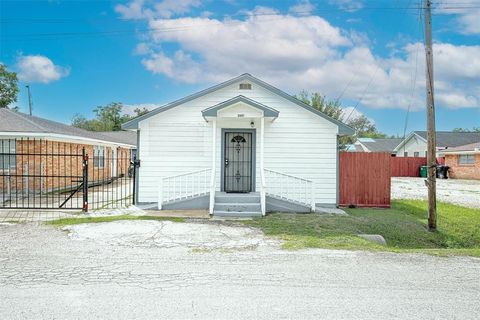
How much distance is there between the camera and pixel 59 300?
4.26m

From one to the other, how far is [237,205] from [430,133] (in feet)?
18.8

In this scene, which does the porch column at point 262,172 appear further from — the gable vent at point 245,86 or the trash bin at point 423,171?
the trash bin at point 423,171

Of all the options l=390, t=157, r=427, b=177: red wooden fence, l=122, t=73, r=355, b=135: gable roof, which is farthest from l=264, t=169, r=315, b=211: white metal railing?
l=390, t=157, r=427, b=177: red wooden fence

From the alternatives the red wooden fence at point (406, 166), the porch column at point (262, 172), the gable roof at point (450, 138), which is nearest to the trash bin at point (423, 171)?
the red wooden fence at point (406, 166)

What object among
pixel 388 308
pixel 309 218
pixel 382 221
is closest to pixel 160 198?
pixel 309 218

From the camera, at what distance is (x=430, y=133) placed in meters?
10.4

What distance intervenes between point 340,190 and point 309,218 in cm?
339

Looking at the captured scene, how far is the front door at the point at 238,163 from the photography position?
496 inches

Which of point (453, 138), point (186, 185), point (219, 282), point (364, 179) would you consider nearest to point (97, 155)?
point (186, 185)

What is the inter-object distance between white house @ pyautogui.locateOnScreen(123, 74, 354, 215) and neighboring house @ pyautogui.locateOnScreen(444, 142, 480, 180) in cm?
2308

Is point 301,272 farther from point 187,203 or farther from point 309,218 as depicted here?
point 187,203

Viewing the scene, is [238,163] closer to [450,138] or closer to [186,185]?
[186,185]

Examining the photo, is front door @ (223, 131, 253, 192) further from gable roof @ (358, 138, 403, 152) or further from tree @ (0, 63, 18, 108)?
tree @ (0, 63, 18, 108)

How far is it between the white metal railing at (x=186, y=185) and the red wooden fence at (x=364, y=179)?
4.78m
